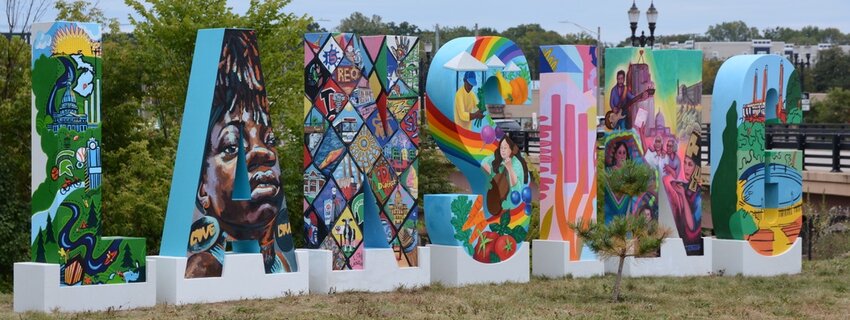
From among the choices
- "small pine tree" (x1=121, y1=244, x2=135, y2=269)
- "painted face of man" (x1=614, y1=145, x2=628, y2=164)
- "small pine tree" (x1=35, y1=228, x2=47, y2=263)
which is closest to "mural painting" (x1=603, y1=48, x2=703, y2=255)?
"painted face of man" (x1=614, y1=145, x2=628, y2=164)

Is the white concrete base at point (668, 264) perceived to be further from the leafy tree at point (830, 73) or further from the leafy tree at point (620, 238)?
the leafy tree at point (830, 73)

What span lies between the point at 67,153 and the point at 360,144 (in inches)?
190

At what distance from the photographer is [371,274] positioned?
2141 cm

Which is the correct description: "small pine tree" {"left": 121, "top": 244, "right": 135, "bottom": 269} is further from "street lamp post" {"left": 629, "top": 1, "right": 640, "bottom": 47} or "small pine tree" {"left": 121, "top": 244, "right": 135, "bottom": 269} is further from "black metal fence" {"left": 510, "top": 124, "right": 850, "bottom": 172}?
"street lamp post" {"left": 629, "top": 1, "right": 640, "bottom": 47}

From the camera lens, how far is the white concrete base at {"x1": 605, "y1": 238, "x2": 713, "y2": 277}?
24.5 meters

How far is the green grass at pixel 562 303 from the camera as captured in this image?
18672 mm

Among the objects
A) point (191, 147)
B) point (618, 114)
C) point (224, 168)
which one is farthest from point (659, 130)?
point (191, 147)

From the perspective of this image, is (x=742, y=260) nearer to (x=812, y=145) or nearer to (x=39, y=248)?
(x=39, y=248)

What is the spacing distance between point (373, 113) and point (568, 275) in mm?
4429

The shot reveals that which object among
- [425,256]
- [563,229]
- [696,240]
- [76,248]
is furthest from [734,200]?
[76,248]

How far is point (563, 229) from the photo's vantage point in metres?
23.8

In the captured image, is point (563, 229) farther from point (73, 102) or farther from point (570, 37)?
point (570, 37)

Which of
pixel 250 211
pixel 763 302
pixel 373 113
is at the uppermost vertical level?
pixel 373 113

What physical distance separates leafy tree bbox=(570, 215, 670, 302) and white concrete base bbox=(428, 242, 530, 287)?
2026 mm
